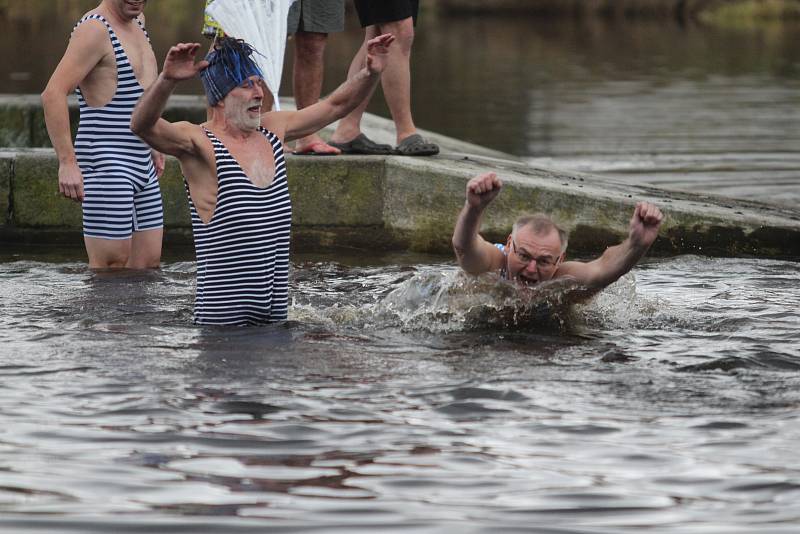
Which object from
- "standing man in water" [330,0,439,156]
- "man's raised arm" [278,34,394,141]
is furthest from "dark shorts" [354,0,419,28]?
"man's raised arm" [278,34,394,141]

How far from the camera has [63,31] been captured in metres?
36.7

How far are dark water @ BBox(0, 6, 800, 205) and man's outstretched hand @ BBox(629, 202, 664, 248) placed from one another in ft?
16.7

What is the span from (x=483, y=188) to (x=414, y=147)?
387 centimetres

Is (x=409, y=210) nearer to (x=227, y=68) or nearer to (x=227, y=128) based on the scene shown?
(x=227, y=128)

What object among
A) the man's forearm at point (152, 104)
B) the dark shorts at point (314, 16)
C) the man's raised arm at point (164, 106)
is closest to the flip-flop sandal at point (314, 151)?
the dark shorts at point (314, 16)

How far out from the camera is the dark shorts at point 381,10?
997 cm

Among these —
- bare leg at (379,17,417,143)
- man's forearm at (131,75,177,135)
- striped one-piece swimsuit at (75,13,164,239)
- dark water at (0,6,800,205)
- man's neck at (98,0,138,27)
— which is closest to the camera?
man's forearm at (131,75,177,135)

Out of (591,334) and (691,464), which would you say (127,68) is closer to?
(591,334)

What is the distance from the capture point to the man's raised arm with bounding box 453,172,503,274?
6613 millimetres

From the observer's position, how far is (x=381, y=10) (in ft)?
32.9

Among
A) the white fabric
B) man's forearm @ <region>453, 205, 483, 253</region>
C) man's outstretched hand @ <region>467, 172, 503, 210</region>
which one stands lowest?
man's forearm @ <region>453, 205, 483, 253</region>

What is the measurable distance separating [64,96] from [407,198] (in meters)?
3.01

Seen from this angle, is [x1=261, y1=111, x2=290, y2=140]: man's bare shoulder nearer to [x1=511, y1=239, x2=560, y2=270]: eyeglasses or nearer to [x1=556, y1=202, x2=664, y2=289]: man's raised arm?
[x1=511, y1=239, x2=560, y2=270]: eyeglasses

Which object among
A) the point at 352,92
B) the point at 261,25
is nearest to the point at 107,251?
the point at 261,25
